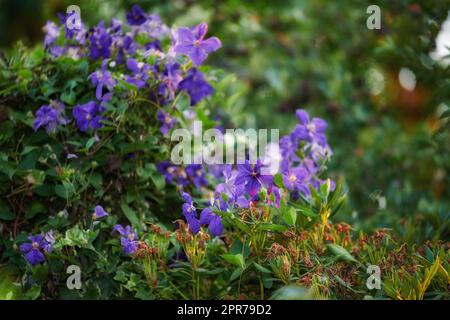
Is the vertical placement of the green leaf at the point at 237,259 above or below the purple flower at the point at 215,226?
below

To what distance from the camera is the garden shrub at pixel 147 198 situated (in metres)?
1.54

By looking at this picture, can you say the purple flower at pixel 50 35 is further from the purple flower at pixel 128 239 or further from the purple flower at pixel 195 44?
the purple flower at pixel 128 239

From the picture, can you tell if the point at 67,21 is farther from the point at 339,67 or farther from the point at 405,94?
the point at 405,94

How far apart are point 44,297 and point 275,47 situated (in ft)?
8.57

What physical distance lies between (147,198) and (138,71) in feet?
1.43

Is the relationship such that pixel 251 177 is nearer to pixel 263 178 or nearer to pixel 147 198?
pixel 263 178

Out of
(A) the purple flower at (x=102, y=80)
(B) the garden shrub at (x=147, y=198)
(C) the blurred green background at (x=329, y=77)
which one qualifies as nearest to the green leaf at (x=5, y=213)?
(B) the garden shrub at (x=147, y=198)

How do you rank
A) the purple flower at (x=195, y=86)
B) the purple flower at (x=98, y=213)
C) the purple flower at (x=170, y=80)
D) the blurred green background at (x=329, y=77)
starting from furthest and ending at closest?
the blurred green background at (x=329, y=77) < the purple flower at (x=195, y=86) < the purple flower at (x=170, y=80) < the purple flower at (x=98, y=213)

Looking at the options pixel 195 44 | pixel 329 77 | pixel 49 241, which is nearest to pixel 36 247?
pixel 49 241

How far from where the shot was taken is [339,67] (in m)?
3.69

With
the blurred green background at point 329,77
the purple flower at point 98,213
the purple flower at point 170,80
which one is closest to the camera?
the purple flower at point 98,213

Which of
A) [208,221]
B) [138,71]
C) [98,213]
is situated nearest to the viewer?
[208,221]

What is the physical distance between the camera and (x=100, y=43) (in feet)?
6.22

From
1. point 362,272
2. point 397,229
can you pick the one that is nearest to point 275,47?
point 397,229
